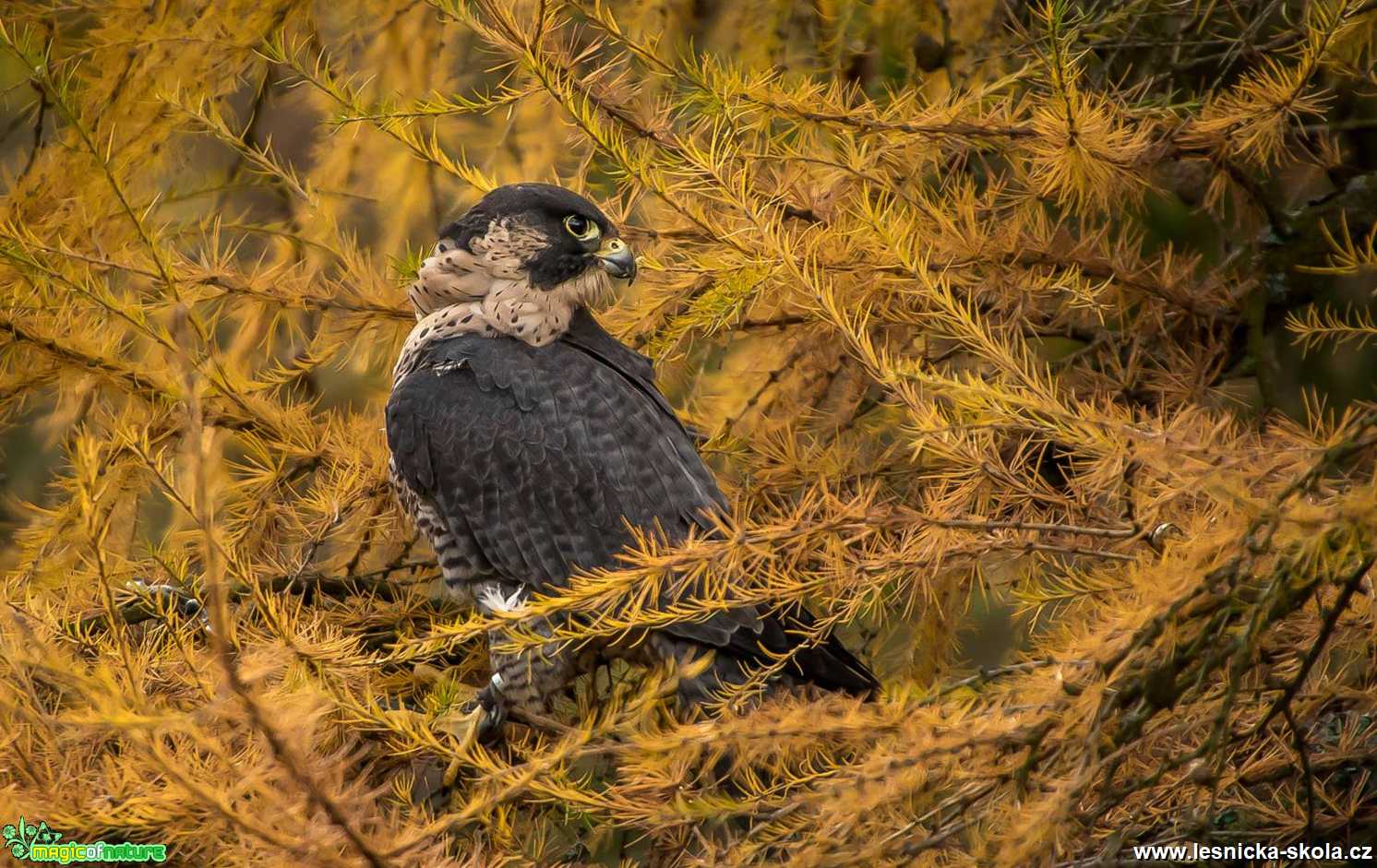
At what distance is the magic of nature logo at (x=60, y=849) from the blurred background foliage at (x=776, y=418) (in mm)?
34

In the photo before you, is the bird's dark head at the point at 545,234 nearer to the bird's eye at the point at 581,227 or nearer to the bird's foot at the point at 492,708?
the bird's eye at the point at 581,227

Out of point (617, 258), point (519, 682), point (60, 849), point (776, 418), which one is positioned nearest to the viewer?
point (60, 849)

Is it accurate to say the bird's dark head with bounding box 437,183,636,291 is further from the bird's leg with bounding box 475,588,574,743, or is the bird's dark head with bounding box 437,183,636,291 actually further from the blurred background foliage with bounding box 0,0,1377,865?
the bird's leg with bounding box 475,588,574,743

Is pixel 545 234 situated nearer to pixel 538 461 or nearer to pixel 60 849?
pixel 538 461

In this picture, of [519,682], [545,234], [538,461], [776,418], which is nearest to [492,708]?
[519,682]

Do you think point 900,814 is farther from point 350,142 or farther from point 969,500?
point 350,142

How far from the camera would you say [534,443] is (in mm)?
3039

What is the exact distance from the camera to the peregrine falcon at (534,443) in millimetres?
2979

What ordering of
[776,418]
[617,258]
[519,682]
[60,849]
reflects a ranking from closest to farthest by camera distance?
[60,849], [519,682], [617,258], [776,418]

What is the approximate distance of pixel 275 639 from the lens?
2105 millimetres

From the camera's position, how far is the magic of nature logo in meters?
1.89

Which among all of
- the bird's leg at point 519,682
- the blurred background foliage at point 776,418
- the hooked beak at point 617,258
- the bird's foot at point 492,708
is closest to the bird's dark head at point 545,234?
the hooked beak at point 617,258

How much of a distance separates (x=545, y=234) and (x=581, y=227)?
0.27 feet

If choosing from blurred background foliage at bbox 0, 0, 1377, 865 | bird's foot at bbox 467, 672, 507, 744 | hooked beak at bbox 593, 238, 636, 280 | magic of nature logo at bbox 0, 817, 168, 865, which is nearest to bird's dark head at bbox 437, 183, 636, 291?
hooked beak at bbox 593, 238, 636, 280
